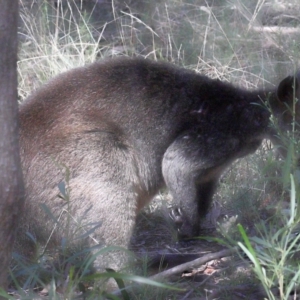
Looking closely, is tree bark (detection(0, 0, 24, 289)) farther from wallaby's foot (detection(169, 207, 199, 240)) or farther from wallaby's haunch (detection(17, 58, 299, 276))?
wallaby's foot (detection(169, 207, 199, 240))

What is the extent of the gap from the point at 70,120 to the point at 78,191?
60 centimetres

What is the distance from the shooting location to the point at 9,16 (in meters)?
2.81

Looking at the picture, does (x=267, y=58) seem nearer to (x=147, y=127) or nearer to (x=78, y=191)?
(x=147, y=127)

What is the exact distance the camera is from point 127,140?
4.68m

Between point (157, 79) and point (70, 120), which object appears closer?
point (70, 120)

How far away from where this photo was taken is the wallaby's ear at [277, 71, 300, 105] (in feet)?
16.1

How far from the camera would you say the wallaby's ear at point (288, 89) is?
491cm

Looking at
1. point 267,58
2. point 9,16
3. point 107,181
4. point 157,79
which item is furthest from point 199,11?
point 9,16

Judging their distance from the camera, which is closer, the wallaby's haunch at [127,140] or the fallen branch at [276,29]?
the wallaby's haunch at [127,140]

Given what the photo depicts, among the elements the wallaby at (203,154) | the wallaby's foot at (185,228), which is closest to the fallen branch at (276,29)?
the wallaby at (203,154)

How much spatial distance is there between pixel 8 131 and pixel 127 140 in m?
1.87

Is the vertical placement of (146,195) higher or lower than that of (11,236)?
lower

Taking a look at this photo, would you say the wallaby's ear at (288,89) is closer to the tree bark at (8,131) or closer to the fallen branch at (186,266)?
the fallen branch at (186,266)

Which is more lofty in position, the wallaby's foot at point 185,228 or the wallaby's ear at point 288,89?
the wallaby's ear at point 288,89
